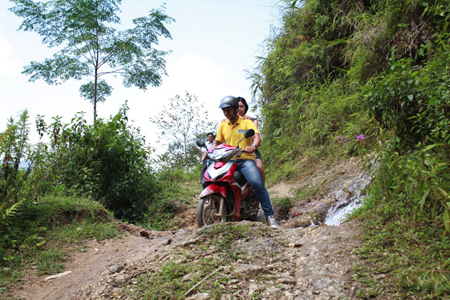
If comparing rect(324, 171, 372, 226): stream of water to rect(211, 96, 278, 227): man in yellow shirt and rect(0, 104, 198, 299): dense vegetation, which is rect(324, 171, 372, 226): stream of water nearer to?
rect(211, 96, 278, 227): man in yellow shirt

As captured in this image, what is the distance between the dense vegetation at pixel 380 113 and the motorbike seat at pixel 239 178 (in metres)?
1.68

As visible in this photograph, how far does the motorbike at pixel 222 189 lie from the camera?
15.9 feet

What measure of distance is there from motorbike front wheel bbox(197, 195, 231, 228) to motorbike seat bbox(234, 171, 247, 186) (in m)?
0.40

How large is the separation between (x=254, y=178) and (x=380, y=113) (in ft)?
6.15

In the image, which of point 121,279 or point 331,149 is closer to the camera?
point 121,279

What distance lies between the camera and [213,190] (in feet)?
15.9

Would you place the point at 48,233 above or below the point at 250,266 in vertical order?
above

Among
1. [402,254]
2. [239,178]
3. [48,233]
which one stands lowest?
[402,254]

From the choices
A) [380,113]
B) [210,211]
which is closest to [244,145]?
[210,211]

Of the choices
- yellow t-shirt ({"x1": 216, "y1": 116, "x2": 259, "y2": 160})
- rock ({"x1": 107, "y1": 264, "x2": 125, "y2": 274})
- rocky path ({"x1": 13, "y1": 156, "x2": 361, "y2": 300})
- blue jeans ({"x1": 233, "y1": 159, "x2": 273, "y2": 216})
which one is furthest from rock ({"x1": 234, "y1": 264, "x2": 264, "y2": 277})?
yellow t-shirt ({"x1": 216, "y1": 116, "x2": 259, "y2": 160})

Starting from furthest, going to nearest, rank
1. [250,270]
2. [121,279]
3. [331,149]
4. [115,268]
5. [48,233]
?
1. [331,149]
2. [48,233]
3. [115,268]
4. [121,279]
5. [250,270]

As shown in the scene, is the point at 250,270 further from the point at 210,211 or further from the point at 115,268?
the point at 210,211

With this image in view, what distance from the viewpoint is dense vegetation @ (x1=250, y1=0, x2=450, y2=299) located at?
2873 millimetres

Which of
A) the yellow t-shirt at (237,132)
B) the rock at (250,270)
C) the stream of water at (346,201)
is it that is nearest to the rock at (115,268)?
the rock at (250,270)
